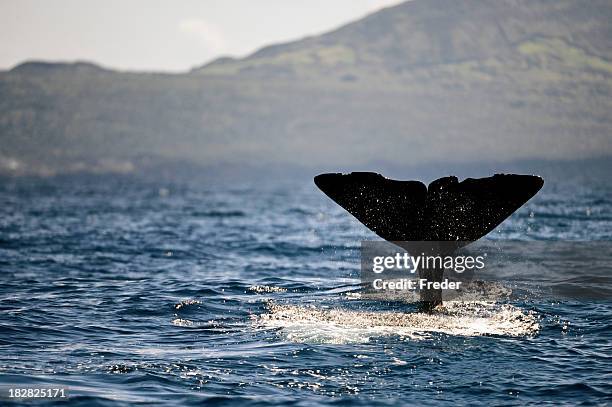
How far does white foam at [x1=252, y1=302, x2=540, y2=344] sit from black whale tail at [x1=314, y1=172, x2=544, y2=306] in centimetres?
96

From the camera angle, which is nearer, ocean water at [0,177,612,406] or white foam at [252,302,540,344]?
ocean water at [0,177,612,406]

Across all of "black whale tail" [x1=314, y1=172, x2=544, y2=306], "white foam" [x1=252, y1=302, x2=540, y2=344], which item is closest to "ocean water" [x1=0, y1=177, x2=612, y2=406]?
"white foam" [x1=252, y1=302, x2=540, y2=344]

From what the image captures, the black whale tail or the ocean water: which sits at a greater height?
the black whale tail

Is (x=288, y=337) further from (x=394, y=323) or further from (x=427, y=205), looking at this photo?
(x=427, y=205)

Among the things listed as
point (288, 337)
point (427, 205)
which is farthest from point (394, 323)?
point (427, 205)

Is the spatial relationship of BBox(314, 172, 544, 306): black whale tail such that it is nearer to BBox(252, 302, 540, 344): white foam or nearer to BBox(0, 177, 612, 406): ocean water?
BBox(252, 302, 540, 344): white foam

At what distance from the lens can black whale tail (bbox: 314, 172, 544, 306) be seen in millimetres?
10734

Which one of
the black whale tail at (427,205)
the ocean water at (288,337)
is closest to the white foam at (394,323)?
the ocean water at (288,337)

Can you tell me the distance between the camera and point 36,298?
571 inches

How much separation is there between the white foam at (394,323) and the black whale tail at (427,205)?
96cm

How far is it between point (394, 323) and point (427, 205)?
60.5 inches

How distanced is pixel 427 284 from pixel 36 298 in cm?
641

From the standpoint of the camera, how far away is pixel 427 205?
432 inches

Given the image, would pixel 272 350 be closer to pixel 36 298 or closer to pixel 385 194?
pixel 385 194
